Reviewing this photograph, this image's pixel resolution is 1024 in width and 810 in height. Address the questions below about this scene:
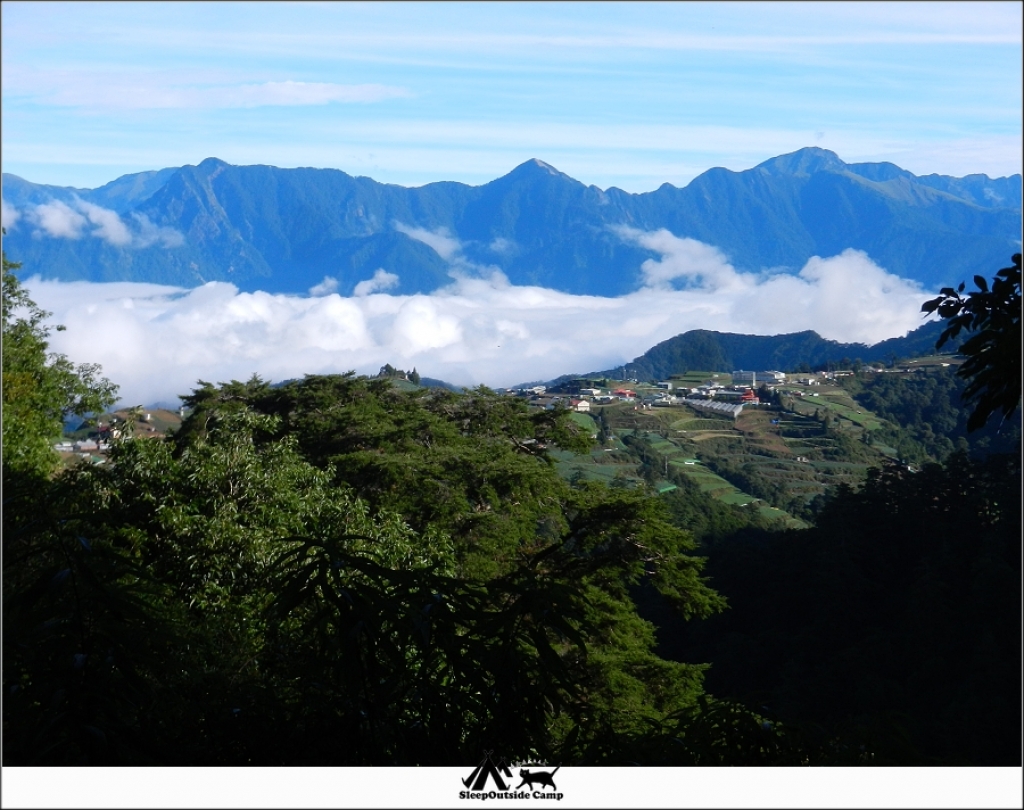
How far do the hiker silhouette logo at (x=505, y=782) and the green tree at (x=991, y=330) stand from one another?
1313 millimetres

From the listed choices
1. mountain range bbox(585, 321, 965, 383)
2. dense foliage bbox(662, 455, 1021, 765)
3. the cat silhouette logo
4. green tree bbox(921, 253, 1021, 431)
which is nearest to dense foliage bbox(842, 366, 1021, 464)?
dense foliage bbox(662, 455, 1021, 765)

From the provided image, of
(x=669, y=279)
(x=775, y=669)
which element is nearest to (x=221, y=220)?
(x=775, y=669)

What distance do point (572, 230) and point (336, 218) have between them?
28.4 ft

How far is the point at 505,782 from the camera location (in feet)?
6.27

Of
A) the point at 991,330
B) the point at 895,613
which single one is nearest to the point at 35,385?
the point at 991,330

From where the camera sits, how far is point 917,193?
107ft

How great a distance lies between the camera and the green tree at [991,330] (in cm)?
224

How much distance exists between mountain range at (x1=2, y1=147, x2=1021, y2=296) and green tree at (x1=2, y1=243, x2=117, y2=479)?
66 cm

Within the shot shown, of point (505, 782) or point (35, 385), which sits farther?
point (35, 385)

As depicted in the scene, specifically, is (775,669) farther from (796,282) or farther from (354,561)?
(354,561)

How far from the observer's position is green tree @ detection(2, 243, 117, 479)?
902cm

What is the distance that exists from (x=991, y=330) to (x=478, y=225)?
20089mm

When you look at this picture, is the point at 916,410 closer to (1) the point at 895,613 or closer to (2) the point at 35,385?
(1) the point at 895,613

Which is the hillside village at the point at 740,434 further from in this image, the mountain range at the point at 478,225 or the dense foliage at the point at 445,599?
the mountain range at the point at 478,225
